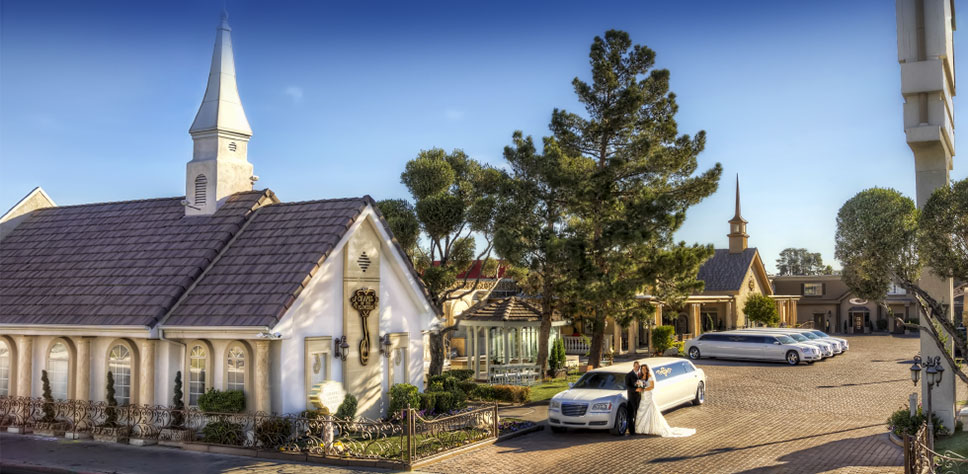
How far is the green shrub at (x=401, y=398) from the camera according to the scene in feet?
65.9

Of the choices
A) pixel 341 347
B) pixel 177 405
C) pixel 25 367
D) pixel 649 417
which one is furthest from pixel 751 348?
pixel 25 367

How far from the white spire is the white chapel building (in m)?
Answer: 0.04

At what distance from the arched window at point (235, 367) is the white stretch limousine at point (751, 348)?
2624cm

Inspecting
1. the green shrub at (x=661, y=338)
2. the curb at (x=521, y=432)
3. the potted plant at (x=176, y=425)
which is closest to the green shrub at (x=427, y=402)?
the curb at (x=521, y=432)

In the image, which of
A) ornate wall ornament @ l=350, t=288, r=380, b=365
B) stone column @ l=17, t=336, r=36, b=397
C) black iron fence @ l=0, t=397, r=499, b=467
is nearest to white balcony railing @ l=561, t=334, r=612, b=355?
black iron fence @ l=0, t=397, r=499, b=467

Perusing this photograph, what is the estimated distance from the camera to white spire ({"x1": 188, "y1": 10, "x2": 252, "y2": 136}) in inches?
879

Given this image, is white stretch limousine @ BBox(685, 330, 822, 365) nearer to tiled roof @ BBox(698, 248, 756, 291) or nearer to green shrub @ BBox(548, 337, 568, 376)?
green shrub @ BBox(548, 337, 568, 376)

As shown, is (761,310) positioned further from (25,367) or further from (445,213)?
→ (25,367)

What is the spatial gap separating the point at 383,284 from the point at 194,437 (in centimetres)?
591

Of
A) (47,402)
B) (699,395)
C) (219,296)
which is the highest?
(219,296)

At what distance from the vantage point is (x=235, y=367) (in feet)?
60.2

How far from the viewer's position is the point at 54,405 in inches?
778

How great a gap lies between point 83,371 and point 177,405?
9.55ft

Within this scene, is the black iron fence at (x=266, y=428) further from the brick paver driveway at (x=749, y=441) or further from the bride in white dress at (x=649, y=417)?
the bride in white dress at (x=649, y=417)
